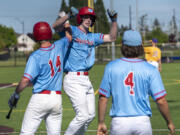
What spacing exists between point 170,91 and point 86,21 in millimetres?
9856

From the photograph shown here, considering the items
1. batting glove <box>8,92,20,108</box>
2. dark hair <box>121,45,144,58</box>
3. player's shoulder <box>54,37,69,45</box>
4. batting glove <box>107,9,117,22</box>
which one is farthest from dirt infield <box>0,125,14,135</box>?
dark hair <box>121,45,144,58</box>

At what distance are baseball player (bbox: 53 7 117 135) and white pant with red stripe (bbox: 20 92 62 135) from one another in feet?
2.73

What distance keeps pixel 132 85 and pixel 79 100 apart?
2.25 metres

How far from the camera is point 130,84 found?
454 centimetres

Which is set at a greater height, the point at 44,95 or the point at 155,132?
the point at 44,95

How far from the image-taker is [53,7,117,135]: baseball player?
6.69 meters

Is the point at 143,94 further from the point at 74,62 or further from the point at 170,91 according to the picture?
the point at 170,91

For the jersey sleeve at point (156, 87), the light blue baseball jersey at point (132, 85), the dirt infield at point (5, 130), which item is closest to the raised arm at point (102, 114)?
the light blue baseball jersey at point (132, 85)

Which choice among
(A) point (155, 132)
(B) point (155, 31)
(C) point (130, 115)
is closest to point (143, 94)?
(C) point (130, 115)

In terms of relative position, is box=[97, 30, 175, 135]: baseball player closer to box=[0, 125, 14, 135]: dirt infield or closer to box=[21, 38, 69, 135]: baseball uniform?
box=[21, 38, 69, 135]: baseball uniform

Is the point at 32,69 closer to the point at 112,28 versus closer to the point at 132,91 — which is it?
the point at 132,91

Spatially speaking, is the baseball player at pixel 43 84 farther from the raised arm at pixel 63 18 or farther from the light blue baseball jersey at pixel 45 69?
the raised arm at pixel 63 18

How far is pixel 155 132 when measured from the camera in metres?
8.26

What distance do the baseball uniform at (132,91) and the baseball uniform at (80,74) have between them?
2114 millimetres
